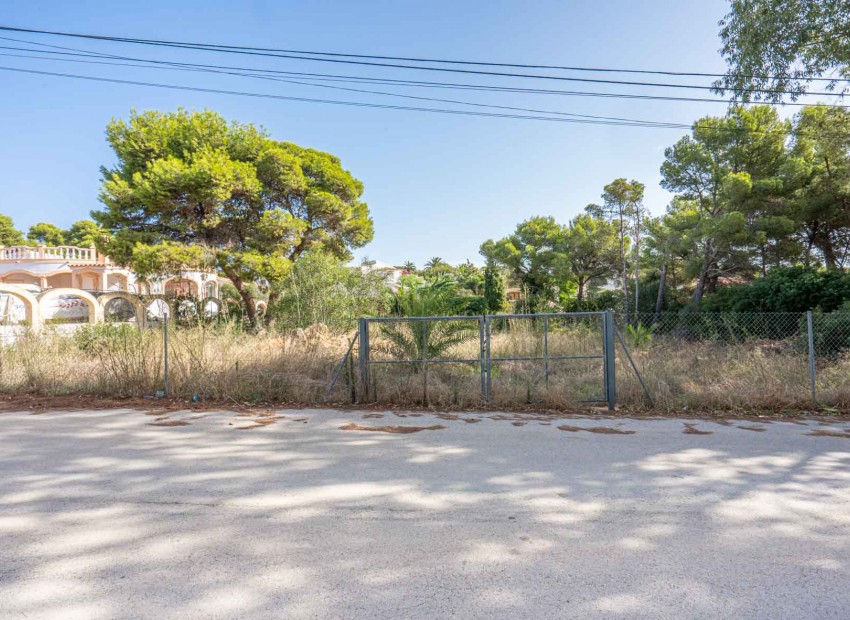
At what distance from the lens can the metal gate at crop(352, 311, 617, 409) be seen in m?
7.18

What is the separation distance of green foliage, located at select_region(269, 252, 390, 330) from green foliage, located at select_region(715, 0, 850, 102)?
36.9 ft

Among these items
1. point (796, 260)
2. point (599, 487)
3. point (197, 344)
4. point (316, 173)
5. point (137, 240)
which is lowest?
point (599, 487)

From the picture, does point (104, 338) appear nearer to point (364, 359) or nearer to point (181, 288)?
point (364, 359)

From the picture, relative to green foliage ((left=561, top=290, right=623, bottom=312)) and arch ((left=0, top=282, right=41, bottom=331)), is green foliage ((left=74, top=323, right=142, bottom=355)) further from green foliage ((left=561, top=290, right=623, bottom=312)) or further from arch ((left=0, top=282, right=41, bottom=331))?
green foliage ((left=561, top=290, right=623, bottom=312))

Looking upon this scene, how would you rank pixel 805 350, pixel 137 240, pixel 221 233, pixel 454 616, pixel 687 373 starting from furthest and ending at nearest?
pixel 221 233 < pixel 137 240 < pixel 805 350 < pixel 687 373 < pixel 454 616

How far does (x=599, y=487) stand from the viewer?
3701 mm

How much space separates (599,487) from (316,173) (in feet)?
72.3

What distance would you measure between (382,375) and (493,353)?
2.92m

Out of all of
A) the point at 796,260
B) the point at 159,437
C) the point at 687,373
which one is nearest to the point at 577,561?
the point at 159,437

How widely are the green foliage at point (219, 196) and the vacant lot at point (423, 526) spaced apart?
15.7 m

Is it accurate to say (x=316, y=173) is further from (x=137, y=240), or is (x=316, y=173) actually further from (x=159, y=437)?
(x=159, y=437)

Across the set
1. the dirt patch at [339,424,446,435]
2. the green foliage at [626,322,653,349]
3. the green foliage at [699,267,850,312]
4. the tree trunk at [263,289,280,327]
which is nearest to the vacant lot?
the dirt patch at [339,424,446,435]

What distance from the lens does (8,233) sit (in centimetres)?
5069

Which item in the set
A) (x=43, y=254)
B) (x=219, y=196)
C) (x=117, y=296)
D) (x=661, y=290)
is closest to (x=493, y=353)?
(x=219, y=196)
